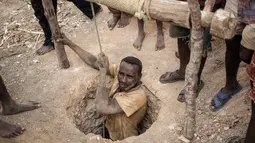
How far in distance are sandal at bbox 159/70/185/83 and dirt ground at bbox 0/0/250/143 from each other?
0.19 feet

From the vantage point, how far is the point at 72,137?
3.58m

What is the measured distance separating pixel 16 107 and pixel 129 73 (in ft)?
3.94

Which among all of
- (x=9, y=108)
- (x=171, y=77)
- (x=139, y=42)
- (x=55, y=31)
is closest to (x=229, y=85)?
(x=171, y=77)

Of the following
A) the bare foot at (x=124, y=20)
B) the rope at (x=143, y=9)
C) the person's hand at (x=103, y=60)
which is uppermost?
the rope at (x=143, y=9)

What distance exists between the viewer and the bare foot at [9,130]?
353 cm

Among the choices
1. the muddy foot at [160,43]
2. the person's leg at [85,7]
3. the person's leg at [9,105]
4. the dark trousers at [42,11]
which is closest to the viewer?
the person's leg at [9,105]

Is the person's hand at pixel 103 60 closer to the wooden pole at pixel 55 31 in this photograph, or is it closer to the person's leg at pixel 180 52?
the person's leg at pixel 180 52

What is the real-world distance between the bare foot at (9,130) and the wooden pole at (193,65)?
1.58 meters

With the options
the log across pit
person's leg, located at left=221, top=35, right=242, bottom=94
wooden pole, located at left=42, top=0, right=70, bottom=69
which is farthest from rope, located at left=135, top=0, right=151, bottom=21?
wooden pole, located at left=42, top=0, right=70, bottom=69

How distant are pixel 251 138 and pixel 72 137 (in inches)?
65.2

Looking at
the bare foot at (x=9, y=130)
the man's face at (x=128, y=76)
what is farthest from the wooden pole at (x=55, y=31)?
the bare foot at (x=9, y=130)

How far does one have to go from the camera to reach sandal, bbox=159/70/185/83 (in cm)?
404

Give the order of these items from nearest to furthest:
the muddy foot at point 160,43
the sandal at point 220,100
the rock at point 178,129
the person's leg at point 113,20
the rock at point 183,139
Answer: the rock at point 183,139, the rock at point 178,129, the sandal at point 220,100, the muddy foot at point 160,43, the person's leg at point 113,20

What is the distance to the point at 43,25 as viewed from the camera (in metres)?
4.64
